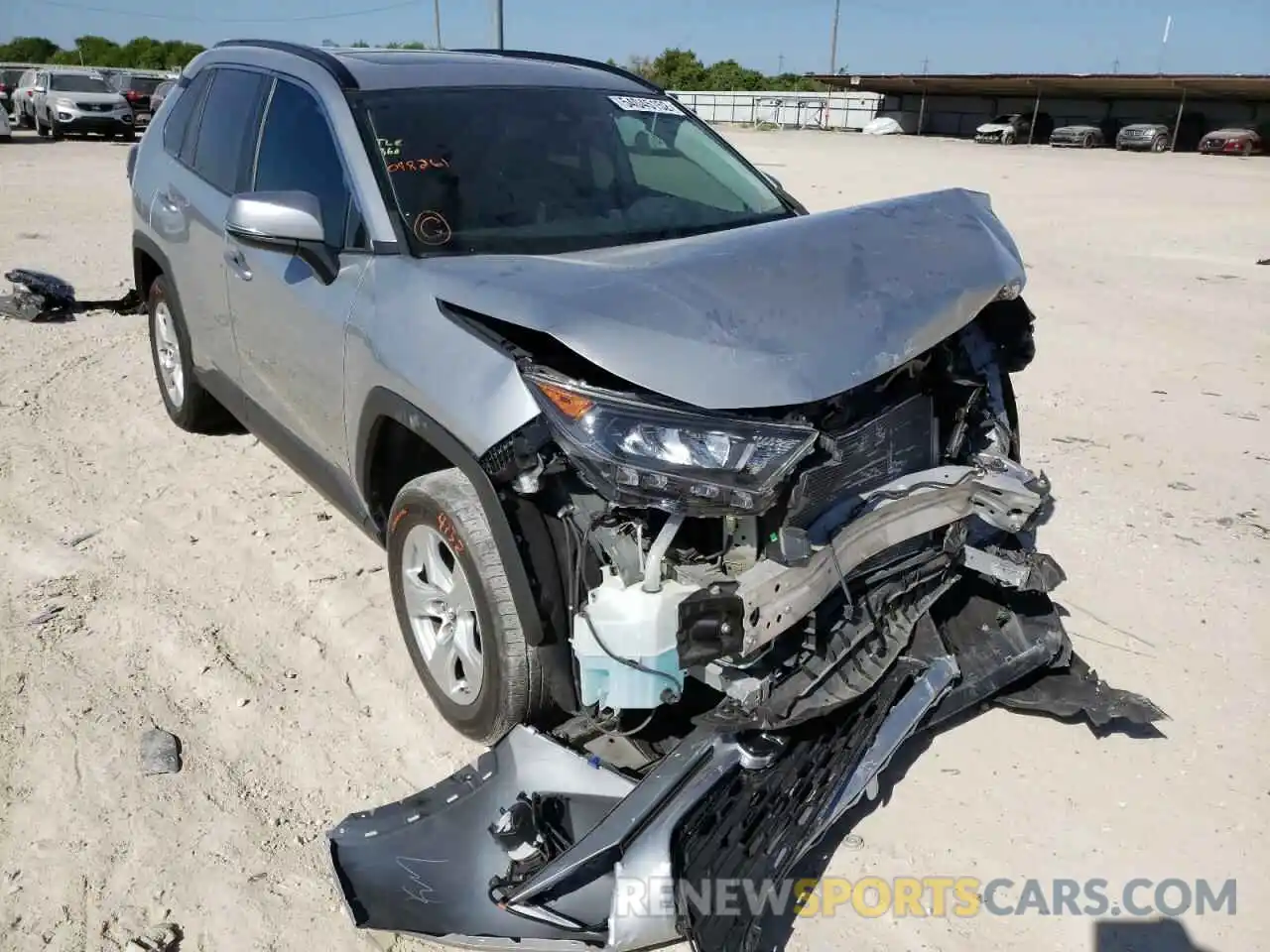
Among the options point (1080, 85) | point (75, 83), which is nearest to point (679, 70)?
point (1080, 85)

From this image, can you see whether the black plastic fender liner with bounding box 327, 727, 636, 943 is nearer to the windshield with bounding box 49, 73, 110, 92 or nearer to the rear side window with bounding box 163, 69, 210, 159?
the rear side window with bounding box 163, 69, 210, 159

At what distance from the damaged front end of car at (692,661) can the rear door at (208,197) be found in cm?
227

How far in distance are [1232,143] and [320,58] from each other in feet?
116

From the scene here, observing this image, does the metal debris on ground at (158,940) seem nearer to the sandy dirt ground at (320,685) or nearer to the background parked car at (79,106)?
the sandy dirt ground at (320,685)

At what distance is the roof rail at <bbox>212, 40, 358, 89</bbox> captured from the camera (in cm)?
353

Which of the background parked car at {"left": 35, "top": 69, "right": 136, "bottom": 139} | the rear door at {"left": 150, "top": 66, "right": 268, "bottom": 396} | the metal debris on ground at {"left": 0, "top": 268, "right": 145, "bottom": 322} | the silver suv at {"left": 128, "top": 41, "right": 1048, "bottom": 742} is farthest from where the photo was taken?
the background parked car at {"left": 35, "top": 69, "right": 136, "bottom": 139}

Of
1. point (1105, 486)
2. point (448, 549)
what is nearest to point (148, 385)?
point (448, 549)

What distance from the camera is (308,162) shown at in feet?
11.8

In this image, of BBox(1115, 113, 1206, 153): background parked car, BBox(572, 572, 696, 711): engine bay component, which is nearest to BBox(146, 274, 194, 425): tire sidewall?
BBox(572, 572, 696, 711): engine bay component

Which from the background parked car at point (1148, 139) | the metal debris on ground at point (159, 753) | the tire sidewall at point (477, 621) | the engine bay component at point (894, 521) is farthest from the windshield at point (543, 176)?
the background parked car at point (1148, 139)

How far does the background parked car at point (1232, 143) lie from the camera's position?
103ft

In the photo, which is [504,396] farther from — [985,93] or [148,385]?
[985,93]

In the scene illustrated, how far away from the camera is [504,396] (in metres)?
2.51

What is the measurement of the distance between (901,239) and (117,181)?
18310 millimetres
